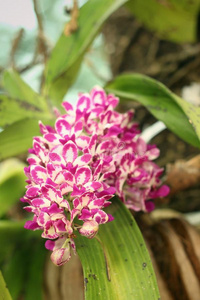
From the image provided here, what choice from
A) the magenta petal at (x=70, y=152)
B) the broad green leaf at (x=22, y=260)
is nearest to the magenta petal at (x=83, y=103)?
the magenta petal at (x=70, y=152)

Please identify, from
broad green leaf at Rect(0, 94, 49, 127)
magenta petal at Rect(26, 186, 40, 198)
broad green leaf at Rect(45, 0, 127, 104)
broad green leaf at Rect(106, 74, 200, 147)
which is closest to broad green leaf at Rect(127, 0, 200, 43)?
broad green leaf at Rect(45, 0, 127, 104)

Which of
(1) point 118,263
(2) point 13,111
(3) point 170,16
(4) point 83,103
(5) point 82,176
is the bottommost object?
(1) point 118,263

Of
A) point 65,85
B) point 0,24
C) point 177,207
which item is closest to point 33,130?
point 65,85

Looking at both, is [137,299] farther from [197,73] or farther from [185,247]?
[197,73]

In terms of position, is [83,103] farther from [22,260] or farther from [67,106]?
[22,260]

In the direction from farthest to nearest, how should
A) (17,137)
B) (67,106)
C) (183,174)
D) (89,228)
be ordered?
(183,174) < (17,137) < (67,106) < (89,228)

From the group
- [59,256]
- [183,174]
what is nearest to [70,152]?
[59,256]
